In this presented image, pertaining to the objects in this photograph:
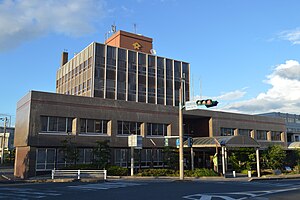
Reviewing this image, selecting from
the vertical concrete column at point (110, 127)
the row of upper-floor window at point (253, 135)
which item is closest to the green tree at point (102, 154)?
the vertical concrete column at point (110, 127)

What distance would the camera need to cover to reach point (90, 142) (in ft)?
115

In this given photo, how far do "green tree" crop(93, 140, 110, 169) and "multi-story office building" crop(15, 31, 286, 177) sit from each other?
7.58 ft

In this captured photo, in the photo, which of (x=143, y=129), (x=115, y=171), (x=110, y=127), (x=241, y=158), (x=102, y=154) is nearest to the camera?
(x=115, y=171)

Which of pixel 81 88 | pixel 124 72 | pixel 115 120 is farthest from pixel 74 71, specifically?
pixel 115 120

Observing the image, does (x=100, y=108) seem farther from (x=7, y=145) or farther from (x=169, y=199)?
(x=7, y=145)

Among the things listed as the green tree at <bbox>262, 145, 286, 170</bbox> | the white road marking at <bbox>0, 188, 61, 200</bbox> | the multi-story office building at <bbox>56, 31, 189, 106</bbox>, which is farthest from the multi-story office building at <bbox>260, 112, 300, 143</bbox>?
the white road marking at <bbox>0, 188, 61, 200</bbox>

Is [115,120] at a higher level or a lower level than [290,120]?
lower

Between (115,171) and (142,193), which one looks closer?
(142,193)

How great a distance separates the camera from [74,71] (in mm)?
68000

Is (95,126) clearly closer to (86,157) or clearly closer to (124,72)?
(86,157)

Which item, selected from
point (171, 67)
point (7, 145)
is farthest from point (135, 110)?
point (7, 145)

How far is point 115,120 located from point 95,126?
250 cm

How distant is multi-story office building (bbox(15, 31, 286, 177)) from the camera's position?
32.8m

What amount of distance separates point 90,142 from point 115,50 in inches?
1282
